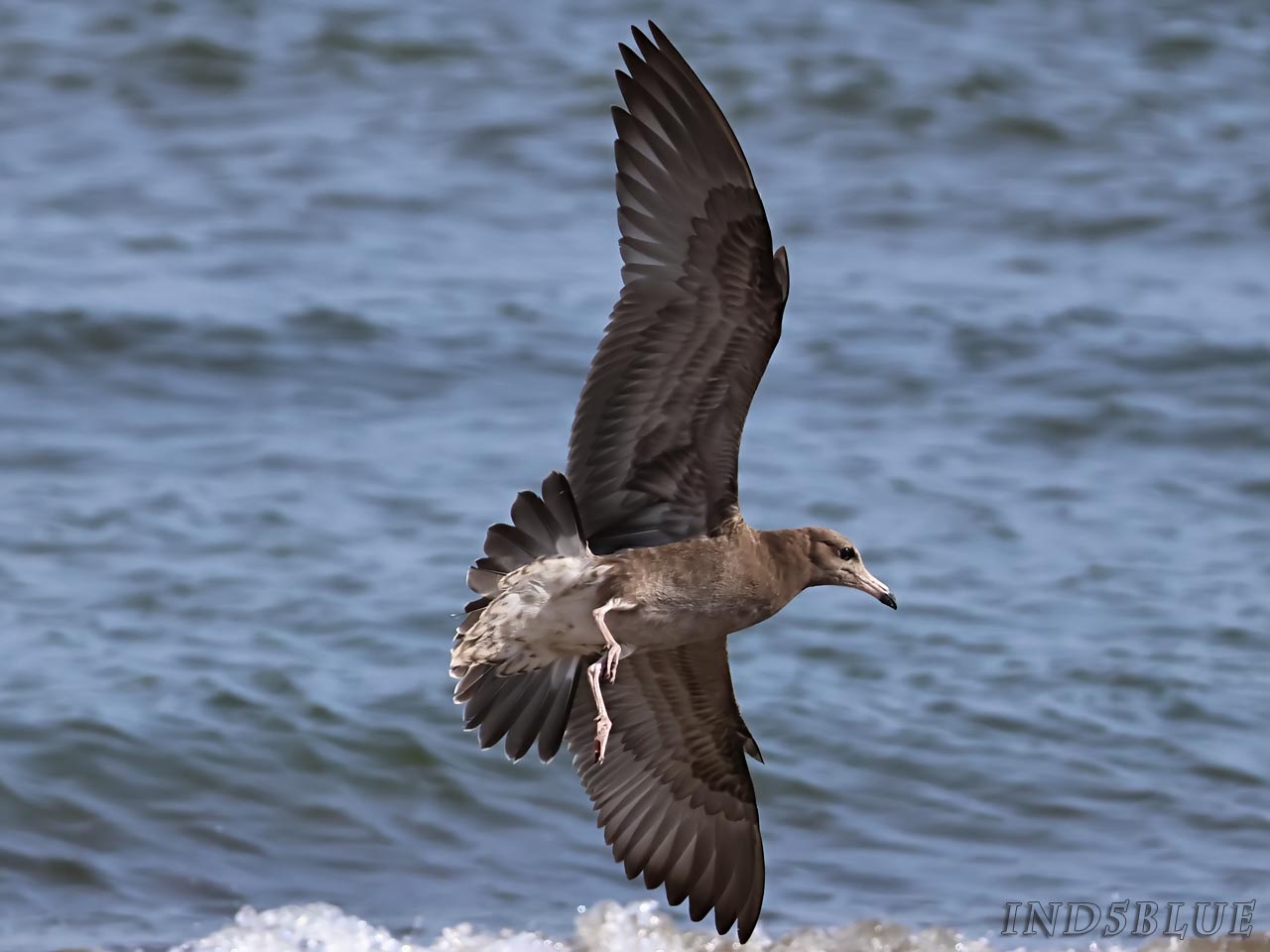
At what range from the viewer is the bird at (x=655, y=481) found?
435cm

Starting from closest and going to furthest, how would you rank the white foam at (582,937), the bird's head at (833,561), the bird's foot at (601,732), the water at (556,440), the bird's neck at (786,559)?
1. the bird's foot at (601,732)
2. the bird's neck at (786,559)
3. the bird's head at (833,561)
4. the white foam at (582,937)
5. the water at (556,440)

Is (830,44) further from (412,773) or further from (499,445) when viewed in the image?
(412,773)

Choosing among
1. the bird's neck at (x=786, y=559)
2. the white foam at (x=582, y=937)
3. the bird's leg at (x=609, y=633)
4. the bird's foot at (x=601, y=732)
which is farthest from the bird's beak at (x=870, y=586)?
the white foam at (x=582, y=937)

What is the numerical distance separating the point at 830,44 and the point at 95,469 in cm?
588

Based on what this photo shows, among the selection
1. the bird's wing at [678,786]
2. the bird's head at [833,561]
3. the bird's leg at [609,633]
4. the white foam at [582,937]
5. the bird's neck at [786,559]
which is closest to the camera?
the bird's leg at [609,633]

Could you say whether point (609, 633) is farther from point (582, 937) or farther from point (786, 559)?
point (582, 937)

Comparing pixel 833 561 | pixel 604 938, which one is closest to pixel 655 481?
pixel 833 561

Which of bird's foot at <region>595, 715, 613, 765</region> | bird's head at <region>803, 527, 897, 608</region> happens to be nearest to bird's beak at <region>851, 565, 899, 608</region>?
bird's head at <region>803, 527, 897, 608</region>

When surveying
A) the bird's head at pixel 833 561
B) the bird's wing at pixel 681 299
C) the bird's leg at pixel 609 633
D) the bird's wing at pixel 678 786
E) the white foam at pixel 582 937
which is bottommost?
the white foam at pixel 582 937

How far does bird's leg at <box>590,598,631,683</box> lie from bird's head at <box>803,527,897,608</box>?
55 centimetres

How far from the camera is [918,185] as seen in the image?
1096 centimetres

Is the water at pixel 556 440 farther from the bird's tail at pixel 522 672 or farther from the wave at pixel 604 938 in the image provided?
the bird's tail at pixel 522 672

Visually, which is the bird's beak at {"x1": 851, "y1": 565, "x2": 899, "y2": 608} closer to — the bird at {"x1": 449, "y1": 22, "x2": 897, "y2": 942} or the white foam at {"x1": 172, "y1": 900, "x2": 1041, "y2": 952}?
the bird at {"x1": 449, "y1": 22, "x2": 897, "y2": 942}

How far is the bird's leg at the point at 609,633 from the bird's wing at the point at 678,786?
0.57 metres
